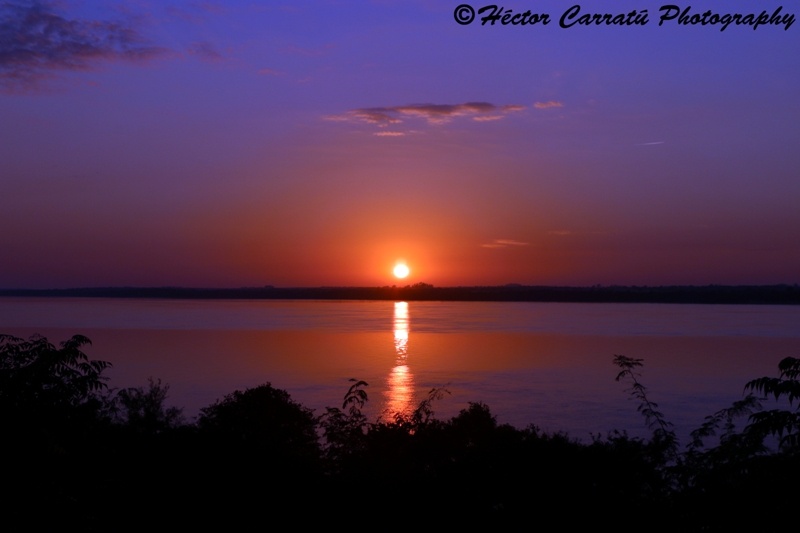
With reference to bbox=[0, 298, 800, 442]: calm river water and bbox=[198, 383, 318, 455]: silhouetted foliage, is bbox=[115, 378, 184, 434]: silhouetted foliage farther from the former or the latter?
bbox=[0, 298, 800, 442]: calm river water

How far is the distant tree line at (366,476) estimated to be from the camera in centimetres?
1143

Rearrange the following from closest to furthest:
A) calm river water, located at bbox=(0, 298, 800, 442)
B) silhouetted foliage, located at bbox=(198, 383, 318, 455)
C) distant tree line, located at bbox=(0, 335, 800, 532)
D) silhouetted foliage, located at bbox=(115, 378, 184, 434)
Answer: distant tree line, located at bbox=(0, 335, 800, 532)
silhouetted foliage, located at bbox=(198, 383, 318, 455)
silhouetted foliage, located at bbox=(115, 378, 184, 434)
calm river water, located at bbox=(0, 298, 800, 442)

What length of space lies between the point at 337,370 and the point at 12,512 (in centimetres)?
5440

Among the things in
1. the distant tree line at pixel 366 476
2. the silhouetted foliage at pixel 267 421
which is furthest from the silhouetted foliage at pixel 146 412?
the distant tree line at pixel 366 476

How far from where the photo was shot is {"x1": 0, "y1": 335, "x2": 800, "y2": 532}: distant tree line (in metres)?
11.4

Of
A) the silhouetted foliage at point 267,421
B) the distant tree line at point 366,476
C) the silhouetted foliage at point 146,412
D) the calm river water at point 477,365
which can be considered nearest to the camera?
the distant tree line at point 366,476

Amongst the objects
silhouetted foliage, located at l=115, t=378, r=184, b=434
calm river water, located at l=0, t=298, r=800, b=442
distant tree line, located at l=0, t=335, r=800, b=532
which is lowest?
calm river water, located at l=0, t=298, r=800, b=442

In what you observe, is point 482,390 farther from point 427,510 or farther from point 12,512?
point 12,512

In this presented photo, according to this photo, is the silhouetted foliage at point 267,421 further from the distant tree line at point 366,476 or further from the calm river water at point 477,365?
Result: the calm river water at point 477,365

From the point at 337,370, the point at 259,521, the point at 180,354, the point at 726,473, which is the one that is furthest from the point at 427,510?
the point at 180,354

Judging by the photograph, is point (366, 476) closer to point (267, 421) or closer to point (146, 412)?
point (267, 421)

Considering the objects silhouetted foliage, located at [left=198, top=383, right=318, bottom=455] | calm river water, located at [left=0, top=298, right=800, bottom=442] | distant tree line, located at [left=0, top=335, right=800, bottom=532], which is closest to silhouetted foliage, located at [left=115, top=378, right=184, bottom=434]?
silhouetted foliage, located at [left=198, top=383, right=318, bottom=455]

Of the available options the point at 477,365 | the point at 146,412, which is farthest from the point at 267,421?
the point at 477,365

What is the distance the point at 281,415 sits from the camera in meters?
22.8
